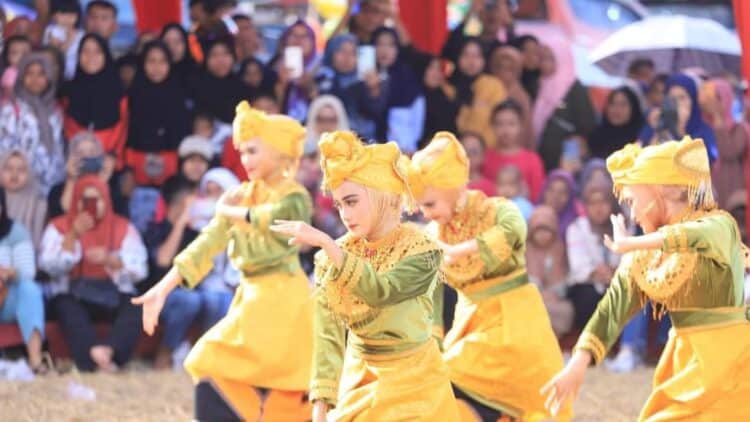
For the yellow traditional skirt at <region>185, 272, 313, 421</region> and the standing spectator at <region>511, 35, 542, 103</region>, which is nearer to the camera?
the yellow traditional skirt at <region>185, 272, 313, 421</region>

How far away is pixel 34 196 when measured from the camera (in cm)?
988

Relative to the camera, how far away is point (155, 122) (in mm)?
10375

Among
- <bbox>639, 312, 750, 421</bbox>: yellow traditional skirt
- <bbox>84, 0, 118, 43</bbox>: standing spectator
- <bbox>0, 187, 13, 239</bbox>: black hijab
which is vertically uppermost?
<bbox>84, 0, 118, 43</bbox>: standing spectator

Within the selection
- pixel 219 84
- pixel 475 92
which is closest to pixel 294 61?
pixel 219 84

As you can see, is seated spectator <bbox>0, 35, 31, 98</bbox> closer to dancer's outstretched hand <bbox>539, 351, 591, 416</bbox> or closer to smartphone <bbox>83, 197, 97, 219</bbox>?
smartphone <bbox>83, 197, 97, 219</bbox>

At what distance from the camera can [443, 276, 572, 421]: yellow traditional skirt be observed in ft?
22.2

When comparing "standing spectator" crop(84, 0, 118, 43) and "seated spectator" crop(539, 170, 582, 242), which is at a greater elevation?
"standing spectator" crop(84, 0, 118, 43)

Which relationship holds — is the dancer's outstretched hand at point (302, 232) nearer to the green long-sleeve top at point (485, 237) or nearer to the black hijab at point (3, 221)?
the green long-sleeve top at point (485, 237)

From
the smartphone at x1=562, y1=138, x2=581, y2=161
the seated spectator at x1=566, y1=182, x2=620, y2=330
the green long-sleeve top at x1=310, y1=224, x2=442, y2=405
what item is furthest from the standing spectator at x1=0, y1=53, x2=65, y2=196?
the green long-sleeve top at x1=310, y1=224, x2=442, y2=405

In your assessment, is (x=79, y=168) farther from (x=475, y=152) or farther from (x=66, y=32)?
(x=475, y=152)

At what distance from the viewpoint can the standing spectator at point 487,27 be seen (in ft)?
37.2

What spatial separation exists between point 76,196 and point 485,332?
3871 mm

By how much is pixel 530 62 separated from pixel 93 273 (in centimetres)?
351

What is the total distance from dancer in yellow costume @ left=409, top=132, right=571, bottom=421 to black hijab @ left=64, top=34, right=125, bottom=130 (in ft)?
12.8
